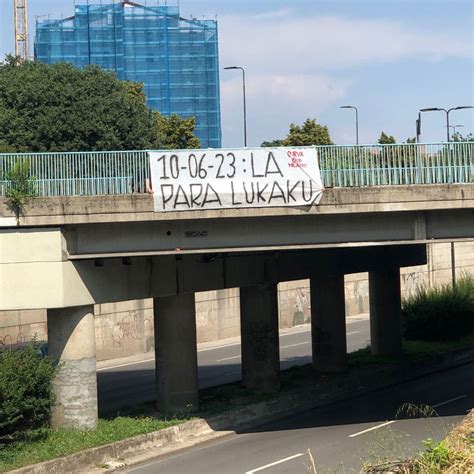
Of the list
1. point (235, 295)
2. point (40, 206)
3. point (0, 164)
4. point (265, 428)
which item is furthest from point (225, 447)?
point (235, 295)

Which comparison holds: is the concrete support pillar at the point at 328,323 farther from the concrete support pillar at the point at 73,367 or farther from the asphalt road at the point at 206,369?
the concrete support pillar at the point at 73,367

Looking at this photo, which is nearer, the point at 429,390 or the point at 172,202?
the point at 172,202

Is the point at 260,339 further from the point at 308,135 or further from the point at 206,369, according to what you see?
the point at 308,135

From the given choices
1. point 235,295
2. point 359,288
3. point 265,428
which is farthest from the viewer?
point 359,288

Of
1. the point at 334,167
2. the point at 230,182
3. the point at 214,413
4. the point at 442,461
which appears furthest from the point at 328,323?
the point at 442,461

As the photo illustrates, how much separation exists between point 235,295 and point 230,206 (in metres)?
28.0

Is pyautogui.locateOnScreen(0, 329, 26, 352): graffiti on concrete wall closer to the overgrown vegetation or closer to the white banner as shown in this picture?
the overgrown vegetation

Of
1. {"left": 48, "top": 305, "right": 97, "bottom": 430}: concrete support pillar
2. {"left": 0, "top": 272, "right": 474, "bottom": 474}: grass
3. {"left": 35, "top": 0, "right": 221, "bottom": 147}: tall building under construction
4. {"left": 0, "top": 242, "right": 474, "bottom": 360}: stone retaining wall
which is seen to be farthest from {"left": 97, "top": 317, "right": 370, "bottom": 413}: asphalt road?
{"left": 35, "top": 0, "right": 221, "bottom": 147}: tall building under construction

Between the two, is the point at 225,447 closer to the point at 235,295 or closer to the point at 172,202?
the point at 172,202

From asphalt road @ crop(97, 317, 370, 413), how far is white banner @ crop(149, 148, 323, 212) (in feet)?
27.8

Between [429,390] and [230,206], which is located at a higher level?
[230,206]

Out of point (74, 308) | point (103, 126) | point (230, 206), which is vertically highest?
point (103, 126)

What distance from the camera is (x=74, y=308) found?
2245 cm

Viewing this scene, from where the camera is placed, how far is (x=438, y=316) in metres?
42.1
